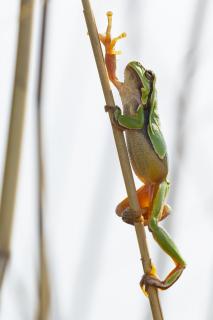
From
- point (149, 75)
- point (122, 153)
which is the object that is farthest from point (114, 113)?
point (149, 75)

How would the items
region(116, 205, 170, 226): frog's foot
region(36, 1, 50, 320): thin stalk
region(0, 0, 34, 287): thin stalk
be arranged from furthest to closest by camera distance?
region(116, 205, 170, 226): frog's foot → region(36, 1, 50, 320): thin stalk → region(0, 0, 34, 287): thin stalk

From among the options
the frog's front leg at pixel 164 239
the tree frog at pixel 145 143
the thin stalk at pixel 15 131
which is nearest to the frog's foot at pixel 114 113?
the tree frog at pixel 145 143

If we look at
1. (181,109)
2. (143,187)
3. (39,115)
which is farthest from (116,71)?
(39,115)

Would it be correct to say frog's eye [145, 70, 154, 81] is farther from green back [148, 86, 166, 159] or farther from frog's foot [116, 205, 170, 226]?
frog's foot [116, 205, 170, 226]

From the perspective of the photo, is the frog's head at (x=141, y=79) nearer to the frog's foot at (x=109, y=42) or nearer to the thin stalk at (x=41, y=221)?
the frog's foot at (x=109, y=42)

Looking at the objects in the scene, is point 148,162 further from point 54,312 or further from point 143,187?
point 54,312

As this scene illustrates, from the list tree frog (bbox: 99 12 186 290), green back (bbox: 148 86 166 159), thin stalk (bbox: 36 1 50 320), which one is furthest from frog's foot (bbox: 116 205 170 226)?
thin stalk (bbox: 36 1 50 320)

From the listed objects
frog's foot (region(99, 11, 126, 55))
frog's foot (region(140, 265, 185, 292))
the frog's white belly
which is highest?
frog's foot (region(99, 11, 126, 55))
